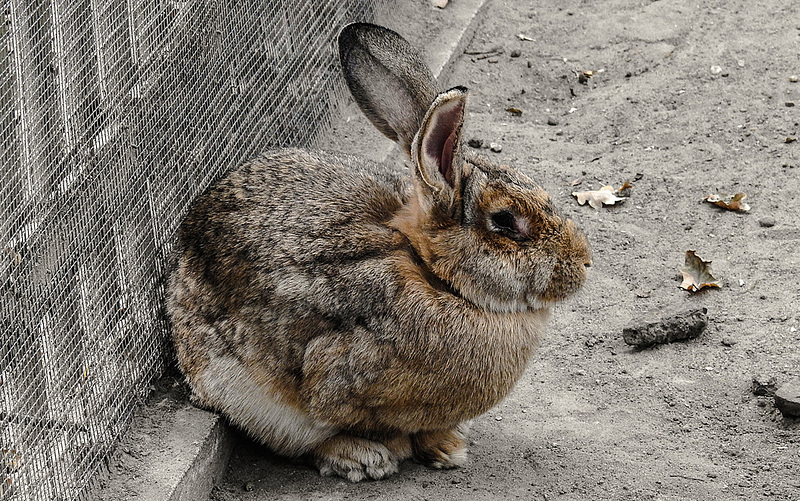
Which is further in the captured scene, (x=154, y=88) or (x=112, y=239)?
A: (x=154, y=88)

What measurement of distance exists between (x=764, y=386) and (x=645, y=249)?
1.35 meters

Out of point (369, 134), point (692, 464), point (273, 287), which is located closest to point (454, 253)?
point (273, 287)

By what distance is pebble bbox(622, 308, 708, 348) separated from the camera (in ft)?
15.6

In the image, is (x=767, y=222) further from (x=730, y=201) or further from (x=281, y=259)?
(x=281, y=259)

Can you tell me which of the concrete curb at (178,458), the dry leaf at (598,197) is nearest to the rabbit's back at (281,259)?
the concrete curb at (178,458)

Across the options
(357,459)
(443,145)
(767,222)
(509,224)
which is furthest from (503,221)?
(767,222)

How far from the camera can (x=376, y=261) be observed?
3.97 meters

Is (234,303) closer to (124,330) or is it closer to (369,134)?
(124,330)

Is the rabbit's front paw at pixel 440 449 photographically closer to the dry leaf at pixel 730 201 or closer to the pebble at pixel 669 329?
the pebble at pixel 669 329

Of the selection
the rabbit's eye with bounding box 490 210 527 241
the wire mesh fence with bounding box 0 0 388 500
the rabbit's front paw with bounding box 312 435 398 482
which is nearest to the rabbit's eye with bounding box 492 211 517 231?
the rabbit's eye with bounding box 490 210 527 241

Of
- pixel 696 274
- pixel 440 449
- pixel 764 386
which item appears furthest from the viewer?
pixel 696 274

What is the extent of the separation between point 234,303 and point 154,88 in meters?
1.03

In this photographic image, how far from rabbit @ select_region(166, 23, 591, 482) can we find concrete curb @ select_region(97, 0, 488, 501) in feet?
0.32

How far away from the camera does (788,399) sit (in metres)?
4.13
